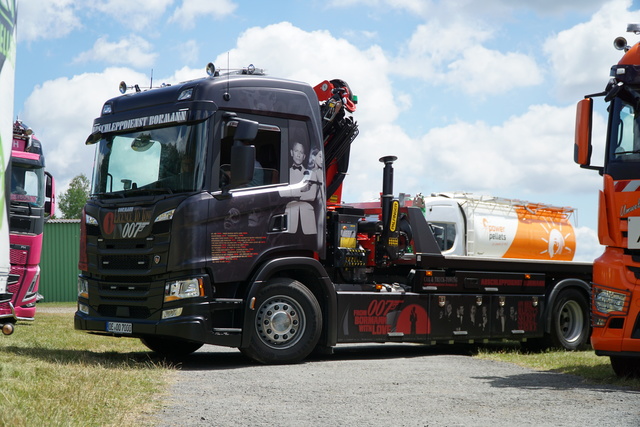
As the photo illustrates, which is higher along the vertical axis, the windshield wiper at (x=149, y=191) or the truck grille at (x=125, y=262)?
the windshield wiper at (x=149, y=191)

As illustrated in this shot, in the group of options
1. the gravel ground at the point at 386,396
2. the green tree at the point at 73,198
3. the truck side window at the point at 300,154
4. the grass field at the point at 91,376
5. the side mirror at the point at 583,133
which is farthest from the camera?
the green tree at the point at 73,198

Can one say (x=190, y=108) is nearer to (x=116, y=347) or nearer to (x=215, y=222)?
(x=215, y=222)

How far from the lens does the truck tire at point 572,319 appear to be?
1434cm

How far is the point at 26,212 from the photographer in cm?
1750

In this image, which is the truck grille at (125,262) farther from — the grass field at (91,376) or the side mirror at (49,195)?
the side mirror at (49,195)

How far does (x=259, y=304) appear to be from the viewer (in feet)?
34.0

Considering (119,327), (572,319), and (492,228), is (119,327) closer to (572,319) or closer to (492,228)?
(492,228)

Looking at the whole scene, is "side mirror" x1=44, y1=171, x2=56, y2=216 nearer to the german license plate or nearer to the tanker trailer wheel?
the tanker trailer wheel

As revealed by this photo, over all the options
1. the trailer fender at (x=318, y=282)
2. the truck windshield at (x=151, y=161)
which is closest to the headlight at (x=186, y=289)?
the trailer fender at (x=318, y=282)

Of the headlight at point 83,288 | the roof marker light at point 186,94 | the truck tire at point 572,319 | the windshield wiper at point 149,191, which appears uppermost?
the roof marker light at point 186,94

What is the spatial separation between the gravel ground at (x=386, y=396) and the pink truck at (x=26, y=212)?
313 inches

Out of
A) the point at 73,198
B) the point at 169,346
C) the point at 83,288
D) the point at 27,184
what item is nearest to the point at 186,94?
the point at 83,288

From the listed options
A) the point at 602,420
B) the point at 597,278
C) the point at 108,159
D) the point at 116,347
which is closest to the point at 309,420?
the point at 602,420

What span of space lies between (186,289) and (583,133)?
492 cm
